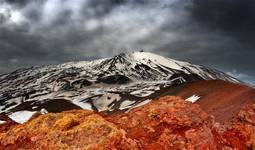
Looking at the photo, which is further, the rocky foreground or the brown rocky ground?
the brown rocky ground

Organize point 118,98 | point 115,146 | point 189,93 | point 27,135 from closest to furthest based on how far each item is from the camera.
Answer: point 115,146 → point 27,135 → point 189,93 → point 118,98

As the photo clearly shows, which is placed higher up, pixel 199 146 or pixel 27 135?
pixel 27 135

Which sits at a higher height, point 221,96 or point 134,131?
point 134,131

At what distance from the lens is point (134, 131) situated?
14.9 metres

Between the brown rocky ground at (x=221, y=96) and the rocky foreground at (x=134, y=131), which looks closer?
the rocky foreground at (x=134, y=131)

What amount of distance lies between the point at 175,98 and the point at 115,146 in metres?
4.42

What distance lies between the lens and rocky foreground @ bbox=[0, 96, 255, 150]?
546 inches

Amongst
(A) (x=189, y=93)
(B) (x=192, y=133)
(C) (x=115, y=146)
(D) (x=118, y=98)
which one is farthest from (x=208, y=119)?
(D) (x=118, y=98)

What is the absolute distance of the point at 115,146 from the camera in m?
13.6

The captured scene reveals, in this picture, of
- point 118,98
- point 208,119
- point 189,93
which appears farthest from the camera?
point 118,98

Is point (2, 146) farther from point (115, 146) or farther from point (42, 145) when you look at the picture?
point (115, 146)

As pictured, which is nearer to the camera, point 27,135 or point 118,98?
point 27,135

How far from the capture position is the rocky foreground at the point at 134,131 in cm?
1388

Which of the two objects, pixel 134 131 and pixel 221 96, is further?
pixel 221 96
